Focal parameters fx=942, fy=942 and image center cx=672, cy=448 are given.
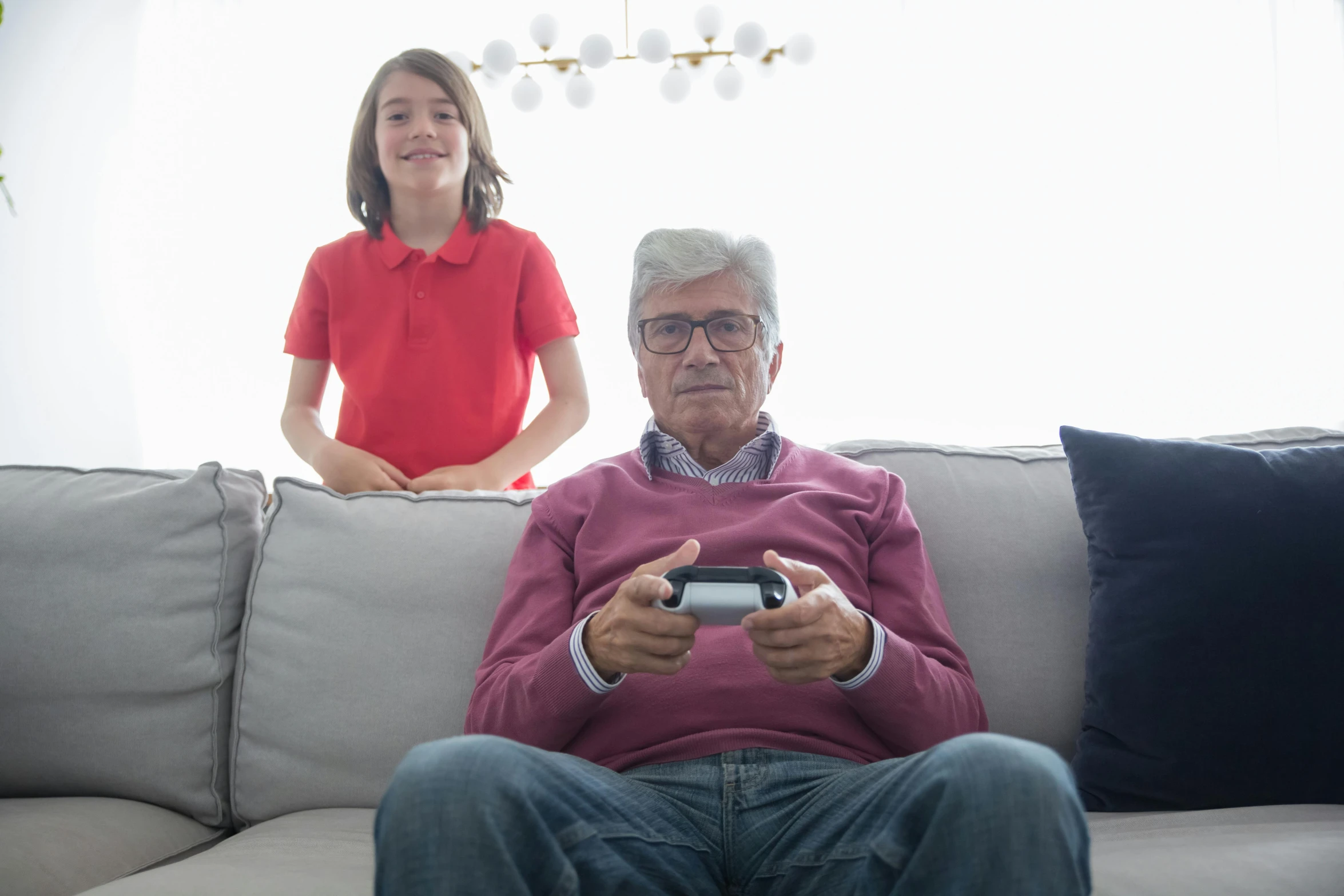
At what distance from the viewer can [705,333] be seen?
1488 mm

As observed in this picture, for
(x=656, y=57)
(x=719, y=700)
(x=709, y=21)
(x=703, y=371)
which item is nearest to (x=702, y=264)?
(x=703, y=371)

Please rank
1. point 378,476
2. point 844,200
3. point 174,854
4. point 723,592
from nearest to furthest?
point 723,592, point 174,854, point 378,476, point 844,200

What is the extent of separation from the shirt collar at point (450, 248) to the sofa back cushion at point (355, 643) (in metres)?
0.75

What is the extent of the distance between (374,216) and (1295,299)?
12.3 ft

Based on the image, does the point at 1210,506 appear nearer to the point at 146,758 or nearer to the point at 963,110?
the point at 146,758

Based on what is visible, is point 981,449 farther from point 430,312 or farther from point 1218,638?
point 430,312

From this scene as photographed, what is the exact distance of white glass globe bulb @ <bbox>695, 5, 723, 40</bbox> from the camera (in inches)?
124

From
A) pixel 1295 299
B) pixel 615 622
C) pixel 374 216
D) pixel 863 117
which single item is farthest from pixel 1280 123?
pixel 615 622

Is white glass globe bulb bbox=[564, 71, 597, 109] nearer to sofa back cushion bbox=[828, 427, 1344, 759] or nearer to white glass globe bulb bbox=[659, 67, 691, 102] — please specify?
white glass globe bulb bbox=[659, 67, 691, 102]

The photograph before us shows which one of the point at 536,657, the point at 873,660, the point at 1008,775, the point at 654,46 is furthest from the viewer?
the point at 654,46

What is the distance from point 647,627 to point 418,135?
4.92 feet

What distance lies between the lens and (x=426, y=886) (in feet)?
2.53

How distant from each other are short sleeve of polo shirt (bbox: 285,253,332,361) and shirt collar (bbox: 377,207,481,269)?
16 centimetres

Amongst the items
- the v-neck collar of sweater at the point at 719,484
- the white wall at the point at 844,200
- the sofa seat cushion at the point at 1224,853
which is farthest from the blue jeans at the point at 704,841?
the white wall at the point at 844,200
